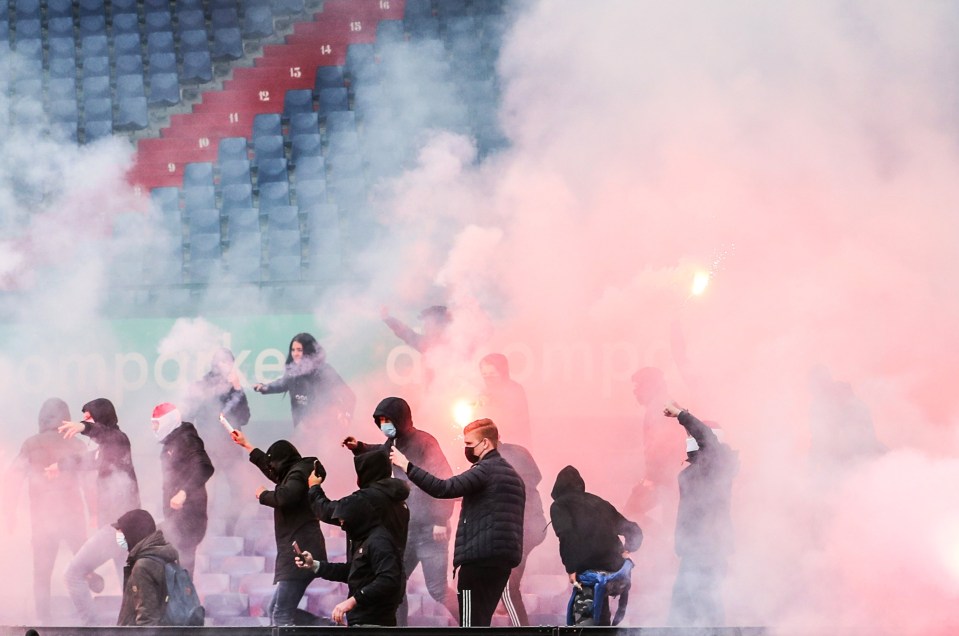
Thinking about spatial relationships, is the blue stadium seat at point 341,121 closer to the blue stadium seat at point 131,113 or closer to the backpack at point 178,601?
the blue stadium seat at point 131,113

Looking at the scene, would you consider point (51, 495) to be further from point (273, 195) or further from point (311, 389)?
point (273, 195)

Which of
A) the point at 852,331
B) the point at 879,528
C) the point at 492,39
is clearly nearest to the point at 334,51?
the point at 492,39

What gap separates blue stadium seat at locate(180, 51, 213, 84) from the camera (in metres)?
7.41

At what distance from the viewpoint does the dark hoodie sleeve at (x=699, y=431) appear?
4688mm

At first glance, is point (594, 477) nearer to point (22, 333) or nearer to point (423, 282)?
point (423, 282)

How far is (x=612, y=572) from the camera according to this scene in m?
4.68

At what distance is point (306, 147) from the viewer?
23.3 feet

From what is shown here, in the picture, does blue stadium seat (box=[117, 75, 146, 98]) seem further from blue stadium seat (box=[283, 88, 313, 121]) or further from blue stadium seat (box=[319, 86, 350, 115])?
blue stadium seat (box=[319, 86, 350, 115])

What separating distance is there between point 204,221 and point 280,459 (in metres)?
2.98

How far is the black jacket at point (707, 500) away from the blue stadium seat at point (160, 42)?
14.6 feet

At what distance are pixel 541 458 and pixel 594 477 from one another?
0.29 m

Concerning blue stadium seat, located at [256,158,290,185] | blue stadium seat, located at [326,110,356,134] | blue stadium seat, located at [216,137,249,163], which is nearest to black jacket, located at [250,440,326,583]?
blue stadium seat, located at [256,158,290,185]

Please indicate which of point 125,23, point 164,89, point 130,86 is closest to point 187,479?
point 164,89

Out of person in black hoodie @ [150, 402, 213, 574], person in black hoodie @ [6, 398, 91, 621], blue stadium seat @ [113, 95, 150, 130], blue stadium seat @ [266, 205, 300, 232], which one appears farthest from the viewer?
blue stadium seat @ [113, 95, 150, 130]
